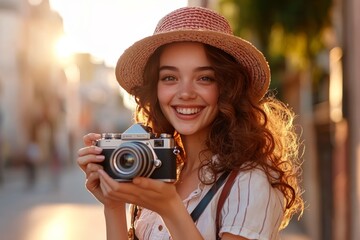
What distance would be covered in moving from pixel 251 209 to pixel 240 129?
0.32 m

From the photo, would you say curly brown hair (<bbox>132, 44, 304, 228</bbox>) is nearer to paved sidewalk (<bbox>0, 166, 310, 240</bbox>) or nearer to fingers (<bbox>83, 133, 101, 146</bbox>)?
fingers (<bbox>83, 133, 101, 146</bbox>)

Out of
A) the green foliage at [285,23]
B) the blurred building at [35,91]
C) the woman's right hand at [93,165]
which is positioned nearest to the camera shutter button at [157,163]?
the woman's right hand at [93,165]

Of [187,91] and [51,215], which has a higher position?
[187,91]

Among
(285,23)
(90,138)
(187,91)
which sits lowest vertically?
(90,138)

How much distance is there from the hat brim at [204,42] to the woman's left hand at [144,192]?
1.70 ft

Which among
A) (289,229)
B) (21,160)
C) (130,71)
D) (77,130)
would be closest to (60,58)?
(77,130)

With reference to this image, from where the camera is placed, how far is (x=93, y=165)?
107 inches

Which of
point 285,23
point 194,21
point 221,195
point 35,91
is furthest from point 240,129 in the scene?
point 35,91

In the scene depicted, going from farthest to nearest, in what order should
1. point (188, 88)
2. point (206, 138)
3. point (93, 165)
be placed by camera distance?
point (206, 138), point (188, 88), point (93, 165)

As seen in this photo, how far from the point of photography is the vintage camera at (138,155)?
2.57 metres

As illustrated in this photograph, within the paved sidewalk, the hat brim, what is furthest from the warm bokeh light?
the hat brim

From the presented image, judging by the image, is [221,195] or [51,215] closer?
[221,195]

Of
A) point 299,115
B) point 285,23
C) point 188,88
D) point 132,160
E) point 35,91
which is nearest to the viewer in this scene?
point 132,160

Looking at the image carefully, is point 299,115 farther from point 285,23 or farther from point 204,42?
point 204,42
